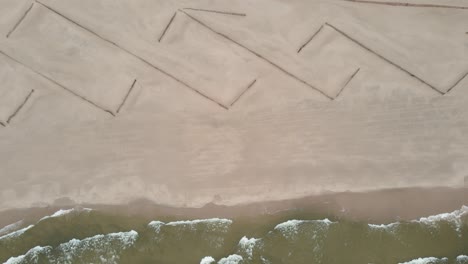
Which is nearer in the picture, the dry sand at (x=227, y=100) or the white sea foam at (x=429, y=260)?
the white sea foam at (x=429, y=260)

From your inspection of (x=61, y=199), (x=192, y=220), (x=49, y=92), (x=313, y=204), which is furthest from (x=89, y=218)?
(x=313, y=204)

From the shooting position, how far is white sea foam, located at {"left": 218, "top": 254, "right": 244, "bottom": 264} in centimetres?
309

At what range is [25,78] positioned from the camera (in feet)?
10.7

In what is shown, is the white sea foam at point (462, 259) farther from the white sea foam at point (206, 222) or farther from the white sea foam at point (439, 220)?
the white sea foam at point (206, 222)

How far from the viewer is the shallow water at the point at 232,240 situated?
121 inches

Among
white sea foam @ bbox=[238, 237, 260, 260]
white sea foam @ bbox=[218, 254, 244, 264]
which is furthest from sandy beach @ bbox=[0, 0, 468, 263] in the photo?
white sea foam @ bbox=[218, 254, 244, 264]

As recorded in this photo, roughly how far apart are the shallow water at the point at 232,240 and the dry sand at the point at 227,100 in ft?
0.51

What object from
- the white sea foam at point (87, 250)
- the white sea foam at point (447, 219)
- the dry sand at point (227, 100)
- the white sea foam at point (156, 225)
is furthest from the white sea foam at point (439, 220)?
the white sea foam at point (87, 250)

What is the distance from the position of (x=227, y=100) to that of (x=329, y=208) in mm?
934

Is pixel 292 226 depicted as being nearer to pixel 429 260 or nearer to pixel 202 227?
pixel 202 227

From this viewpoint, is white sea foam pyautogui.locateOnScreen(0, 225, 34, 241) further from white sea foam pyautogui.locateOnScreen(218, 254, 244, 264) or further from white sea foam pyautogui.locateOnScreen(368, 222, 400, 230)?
white sea foam pyautogui.locateOnScreen(368, 222, 400, 230)

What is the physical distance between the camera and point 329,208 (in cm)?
315

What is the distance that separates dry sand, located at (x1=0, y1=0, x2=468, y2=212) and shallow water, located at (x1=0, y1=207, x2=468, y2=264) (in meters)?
0.15

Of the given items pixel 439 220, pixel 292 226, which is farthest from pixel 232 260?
pixel 439 220
